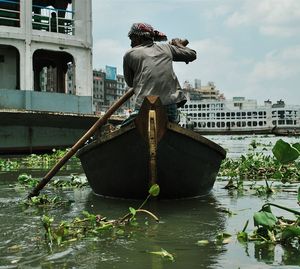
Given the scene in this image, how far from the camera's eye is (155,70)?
17.5 feet

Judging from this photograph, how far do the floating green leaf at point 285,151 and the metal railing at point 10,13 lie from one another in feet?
41.7

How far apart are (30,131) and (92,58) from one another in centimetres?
332

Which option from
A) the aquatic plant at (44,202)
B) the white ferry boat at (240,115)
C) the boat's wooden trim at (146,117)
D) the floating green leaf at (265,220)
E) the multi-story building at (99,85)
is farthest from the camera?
the multi-story building at (99,85)

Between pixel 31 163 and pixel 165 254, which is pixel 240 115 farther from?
pixel 165 254

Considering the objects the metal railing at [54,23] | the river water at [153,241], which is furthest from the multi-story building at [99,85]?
the river water at [153,241]

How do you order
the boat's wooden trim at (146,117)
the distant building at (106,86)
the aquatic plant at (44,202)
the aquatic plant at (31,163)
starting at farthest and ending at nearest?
the distant building at (106,86) → the aquatic plant at (31,163) → the aquatic plant at (44,202) → the boat's wooden trim at (146,117)

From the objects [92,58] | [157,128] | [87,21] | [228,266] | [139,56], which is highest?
[87,21]

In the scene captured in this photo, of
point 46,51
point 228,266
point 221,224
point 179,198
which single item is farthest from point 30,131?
point 228,266

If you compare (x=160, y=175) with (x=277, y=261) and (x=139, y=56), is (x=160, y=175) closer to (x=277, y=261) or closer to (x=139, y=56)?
(x=139, y=56)

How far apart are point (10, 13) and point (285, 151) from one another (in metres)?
13.5

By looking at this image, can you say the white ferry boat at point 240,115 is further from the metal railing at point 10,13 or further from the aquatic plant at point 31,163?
the aquatic plant at point 31,163

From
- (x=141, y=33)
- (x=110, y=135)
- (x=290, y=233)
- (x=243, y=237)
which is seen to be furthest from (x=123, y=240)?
(x=141, y=33)

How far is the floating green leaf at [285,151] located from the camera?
3924mm

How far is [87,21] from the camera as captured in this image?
645 inches
